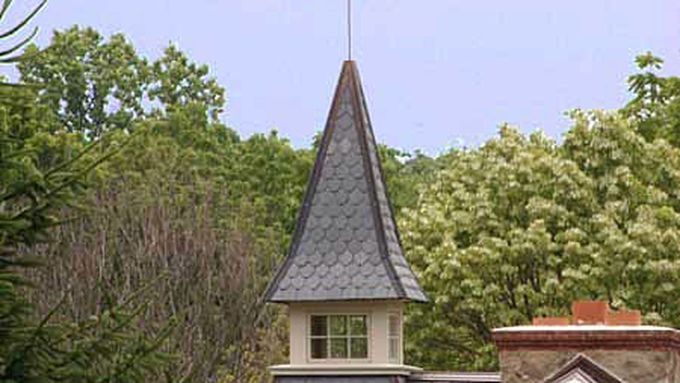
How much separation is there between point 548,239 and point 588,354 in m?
13.7

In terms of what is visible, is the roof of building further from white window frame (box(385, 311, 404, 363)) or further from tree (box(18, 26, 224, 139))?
tree (box(18, 26, 224, 139))

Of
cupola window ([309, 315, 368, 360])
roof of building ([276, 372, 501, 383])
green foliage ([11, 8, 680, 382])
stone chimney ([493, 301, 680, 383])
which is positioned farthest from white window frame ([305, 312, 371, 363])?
stone chimney ([493, 301, 680, 383])

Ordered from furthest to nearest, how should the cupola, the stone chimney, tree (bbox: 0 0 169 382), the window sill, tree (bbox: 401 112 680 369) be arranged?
1. tree (bbox: 401 112 680 369)
2. the cupola
3. the window sill
4. the stone chimney
5. tree (bbox: 0 0 169 382)

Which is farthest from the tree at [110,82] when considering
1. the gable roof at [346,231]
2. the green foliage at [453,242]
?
the gable roof at [346,231]

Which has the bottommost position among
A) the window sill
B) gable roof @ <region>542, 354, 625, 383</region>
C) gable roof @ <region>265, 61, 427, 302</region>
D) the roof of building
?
gable roof @ <region>542, 354, 625, 383</region>

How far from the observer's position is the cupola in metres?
23.4

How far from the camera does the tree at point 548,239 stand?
1265 inches

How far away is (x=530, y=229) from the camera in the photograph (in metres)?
33.0

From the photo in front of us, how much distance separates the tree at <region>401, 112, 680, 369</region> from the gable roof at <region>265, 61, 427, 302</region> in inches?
336

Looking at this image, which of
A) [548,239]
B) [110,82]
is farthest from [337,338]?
[110,82]

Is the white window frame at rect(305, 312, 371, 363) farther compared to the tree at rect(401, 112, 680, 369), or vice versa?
the tree at rect(401, 112, 680, 369)

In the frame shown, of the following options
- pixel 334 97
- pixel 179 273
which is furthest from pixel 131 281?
pixel 334 97

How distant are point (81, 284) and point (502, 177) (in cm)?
999

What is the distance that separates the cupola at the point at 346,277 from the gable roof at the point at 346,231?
13 mm
